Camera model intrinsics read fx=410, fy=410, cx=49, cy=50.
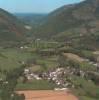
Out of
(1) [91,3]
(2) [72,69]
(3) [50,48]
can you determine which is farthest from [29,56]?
(1) [91,3]

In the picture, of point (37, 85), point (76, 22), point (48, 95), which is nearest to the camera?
point (48, 95)

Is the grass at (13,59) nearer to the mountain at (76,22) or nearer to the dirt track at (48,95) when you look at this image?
the dirt track at (48,95)

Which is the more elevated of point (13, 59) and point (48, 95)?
point (13, 59)

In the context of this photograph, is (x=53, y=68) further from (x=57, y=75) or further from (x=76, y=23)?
(x=76, y=23)

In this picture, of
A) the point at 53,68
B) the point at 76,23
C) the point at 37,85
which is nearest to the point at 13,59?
the point at 53,68

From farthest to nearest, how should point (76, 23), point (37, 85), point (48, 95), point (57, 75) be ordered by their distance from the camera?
point (76, 23)
point (57, 75)
point (37, 85)
point (48, 95)

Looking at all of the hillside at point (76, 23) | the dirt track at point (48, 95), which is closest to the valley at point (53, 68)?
the dirt track at point (48, 95)

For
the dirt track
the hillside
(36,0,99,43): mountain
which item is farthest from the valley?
(36,0,99,43): mountain
